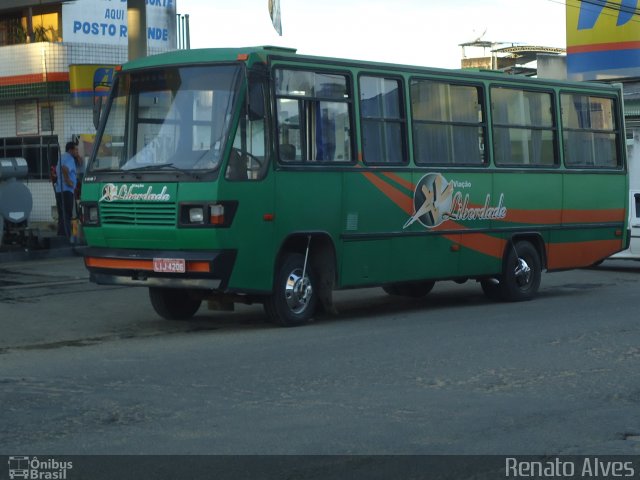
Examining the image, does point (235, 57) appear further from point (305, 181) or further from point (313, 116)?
point (305, 181)

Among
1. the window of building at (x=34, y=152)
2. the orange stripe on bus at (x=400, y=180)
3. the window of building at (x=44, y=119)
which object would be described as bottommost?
the orange stripe on bus at (x=400, y=180)

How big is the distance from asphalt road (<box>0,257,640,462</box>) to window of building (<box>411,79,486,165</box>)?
1.95 meters

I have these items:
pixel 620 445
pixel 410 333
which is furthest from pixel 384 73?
pixel 620 445

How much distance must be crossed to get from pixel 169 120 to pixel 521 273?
19.4ft

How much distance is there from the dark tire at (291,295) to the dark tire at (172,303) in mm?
1300

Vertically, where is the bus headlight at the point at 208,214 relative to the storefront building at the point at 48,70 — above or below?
Answer: below

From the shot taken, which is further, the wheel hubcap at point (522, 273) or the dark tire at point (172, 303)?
the wheel hubcap at point (522, 273)

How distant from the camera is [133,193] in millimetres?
12703

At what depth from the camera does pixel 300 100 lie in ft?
43.4

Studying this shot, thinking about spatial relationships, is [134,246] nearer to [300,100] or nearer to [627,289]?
[300,100]

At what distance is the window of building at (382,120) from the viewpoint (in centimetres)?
1409

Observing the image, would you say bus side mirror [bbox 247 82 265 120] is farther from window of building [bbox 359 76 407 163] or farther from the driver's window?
window of building [bbox 359 76 407 163]

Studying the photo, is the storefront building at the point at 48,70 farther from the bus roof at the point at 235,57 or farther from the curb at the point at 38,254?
the bus roof at the point at 235,57

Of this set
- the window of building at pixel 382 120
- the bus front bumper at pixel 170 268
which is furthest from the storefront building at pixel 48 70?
the bus front bumper at pixel 170 268
